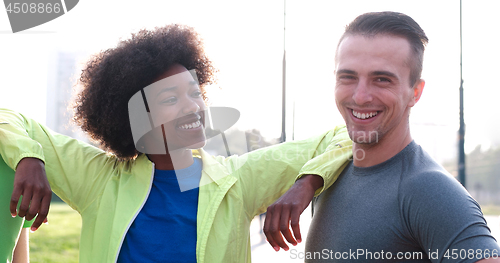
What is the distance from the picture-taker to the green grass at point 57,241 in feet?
27.0

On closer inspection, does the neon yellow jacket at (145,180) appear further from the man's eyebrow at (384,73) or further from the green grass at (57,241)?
the green grass at (57,241)

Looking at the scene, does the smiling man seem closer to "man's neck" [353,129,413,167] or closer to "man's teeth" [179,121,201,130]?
"man's neck" [353,129,413,167]

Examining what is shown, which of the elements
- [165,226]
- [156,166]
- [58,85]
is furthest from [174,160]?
[58,85]

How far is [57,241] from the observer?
33.9ft

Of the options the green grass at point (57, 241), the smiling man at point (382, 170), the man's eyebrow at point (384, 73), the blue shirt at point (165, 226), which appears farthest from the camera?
the green grass at point (57, 241)

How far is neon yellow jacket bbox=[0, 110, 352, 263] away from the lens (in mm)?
1785

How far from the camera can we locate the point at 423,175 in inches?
58.1

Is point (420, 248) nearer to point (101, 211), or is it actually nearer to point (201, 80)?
point (101, 211)

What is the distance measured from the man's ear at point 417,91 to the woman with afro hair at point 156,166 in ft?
1.10

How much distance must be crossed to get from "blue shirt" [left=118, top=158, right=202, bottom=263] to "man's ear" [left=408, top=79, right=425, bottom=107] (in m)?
0.95

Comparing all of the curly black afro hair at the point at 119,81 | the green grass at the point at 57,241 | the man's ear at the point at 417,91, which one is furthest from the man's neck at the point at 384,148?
the green grass at the point at 57,241

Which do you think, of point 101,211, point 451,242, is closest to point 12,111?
point 101,211

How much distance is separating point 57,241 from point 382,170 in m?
10.3

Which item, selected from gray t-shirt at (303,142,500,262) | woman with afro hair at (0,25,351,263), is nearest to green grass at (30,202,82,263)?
woman with afro hair at (0,25,351,263)
